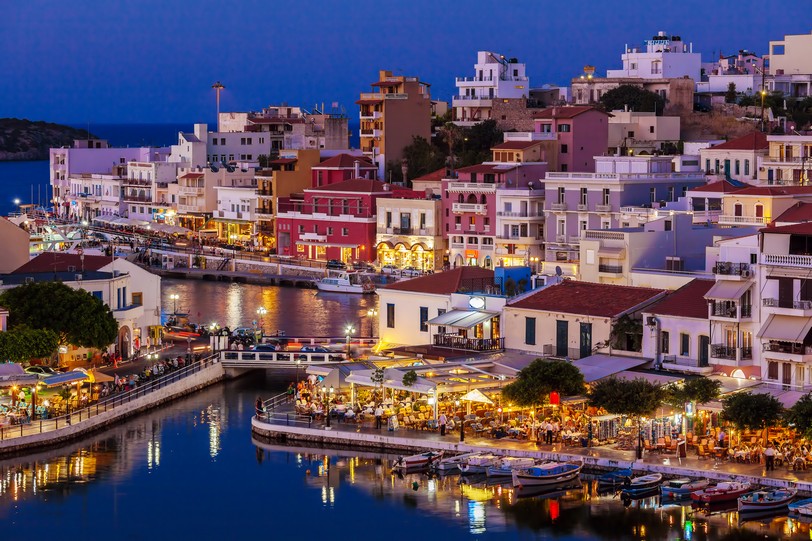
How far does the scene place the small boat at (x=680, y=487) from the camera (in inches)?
1305

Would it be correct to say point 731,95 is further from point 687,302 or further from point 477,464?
point 477,464

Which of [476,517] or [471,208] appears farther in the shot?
[471,208]

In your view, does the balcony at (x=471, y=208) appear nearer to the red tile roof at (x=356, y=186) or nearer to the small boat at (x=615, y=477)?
the red tile roof at (x=356, y=186)

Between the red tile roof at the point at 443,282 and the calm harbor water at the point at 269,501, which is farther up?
the red tile roof at the point at 443,282

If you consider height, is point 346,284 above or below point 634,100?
below

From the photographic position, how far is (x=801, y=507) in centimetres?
3164

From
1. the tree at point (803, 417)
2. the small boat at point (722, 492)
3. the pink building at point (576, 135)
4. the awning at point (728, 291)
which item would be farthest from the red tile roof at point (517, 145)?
the small boat at point (722, 492)

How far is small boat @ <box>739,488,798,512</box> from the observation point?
3195cm

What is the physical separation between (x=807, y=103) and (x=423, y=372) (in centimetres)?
4916

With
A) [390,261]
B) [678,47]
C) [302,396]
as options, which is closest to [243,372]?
[302,396]

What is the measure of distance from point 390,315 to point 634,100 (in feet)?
138

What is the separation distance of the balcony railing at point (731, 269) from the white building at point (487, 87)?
55.8 m

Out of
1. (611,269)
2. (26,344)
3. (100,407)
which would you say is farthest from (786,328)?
(26,344)

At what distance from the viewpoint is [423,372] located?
40.0 meters
